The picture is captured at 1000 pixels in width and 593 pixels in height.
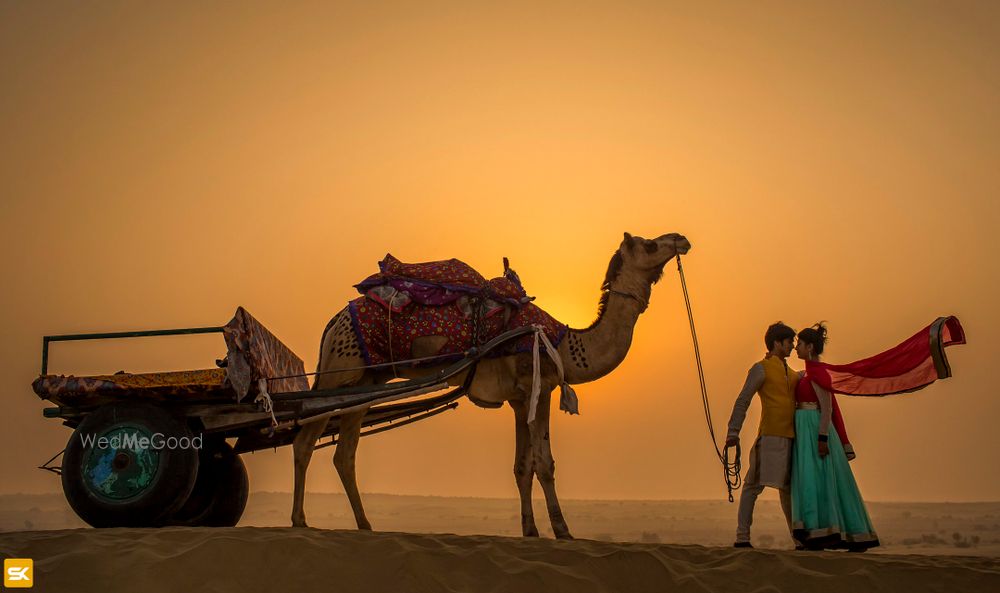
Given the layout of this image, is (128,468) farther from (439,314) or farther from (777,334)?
(777,334)

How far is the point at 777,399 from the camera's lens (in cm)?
927

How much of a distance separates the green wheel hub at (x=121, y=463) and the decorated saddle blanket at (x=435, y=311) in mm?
2217

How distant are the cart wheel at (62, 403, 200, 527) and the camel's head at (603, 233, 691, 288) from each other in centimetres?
468

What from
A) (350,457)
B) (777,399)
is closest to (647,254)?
(777,399)

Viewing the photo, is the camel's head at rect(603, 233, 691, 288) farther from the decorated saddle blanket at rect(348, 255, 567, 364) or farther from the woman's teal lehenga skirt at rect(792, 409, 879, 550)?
the woman's teal lehenga skirt at rect(792, 409, 879, 550)

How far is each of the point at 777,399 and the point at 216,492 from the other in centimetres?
560

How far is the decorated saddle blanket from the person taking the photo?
33.0 feet

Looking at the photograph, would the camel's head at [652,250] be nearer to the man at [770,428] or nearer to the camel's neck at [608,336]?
the camel's neck at [608,336]

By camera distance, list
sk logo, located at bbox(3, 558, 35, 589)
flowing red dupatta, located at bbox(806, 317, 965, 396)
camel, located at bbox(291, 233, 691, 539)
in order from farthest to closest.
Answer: camel, located at bbox(291, 233, 691, 539), flowing red dupatta, located at bbox(806, 317, 965, 396), sk logo, located at bbox(3, 558, 35, 589)

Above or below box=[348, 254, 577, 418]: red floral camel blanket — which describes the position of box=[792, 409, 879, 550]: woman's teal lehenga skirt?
below

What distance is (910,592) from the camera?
278 inches

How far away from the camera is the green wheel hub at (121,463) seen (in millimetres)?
8891

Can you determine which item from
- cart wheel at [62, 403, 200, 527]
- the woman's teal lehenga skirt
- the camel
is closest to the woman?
the woman's teal lehenga skirt

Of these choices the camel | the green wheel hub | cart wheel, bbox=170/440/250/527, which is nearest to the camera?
the green wheel hub
